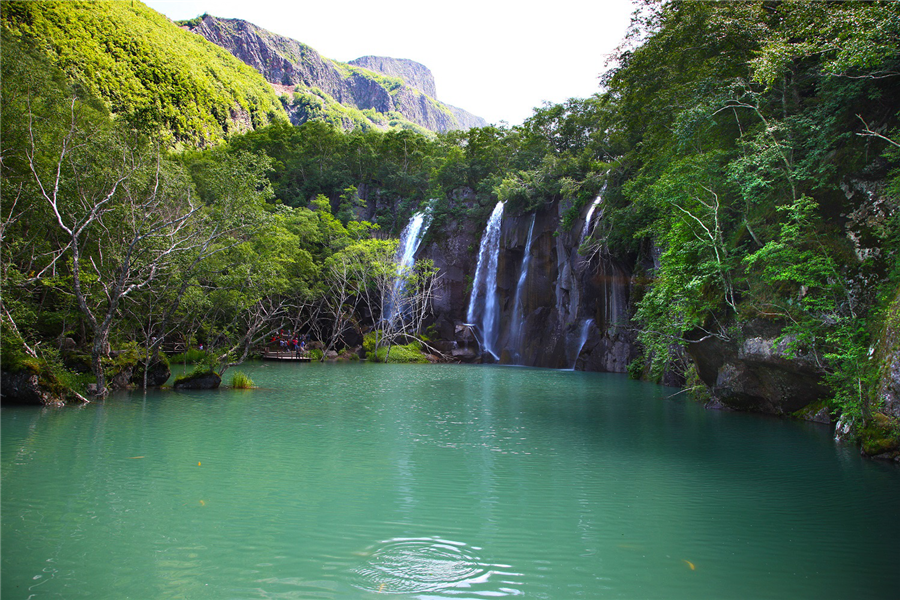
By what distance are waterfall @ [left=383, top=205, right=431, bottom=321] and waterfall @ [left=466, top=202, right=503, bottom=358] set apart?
4.74 meters

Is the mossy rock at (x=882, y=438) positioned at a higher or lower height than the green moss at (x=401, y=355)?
higher

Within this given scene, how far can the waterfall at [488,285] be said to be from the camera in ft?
110

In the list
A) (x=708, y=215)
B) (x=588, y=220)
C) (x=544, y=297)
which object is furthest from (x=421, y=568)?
(x=544, y=297)

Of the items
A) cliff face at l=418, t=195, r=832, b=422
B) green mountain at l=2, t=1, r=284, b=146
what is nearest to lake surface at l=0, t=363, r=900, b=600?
cliff face at l=418, t=195, r=832, b=422

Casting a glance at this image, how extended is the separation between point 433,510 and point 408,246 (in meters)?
34.2

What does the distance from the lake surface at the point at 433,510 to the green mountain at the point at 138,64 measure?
3440 cm

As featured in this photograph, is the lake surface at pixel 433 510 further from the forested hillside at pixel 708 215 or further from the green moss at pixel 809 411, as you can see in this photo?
the forested hillside at pixel 708 215

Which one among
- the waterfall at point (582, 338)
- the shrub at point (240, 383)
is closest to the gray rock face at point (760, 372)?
the shrub at point (240, 383)

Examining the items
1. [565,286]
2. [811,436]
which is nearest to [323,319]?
[565,286]

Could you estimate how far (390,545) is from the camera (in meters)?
4.36

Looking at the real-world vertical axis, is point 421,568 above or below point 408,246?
below

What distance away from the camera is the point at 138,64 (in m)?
50.9

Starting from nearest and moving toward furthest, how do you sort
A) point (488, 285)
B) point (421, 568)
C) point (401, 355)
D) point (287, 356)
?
1. point (421, 568)
2. point (287, 356)
3. point (401, 355)
4. point (488, 285)

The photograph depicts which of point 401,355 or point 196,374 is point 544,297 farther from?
point 196,374
